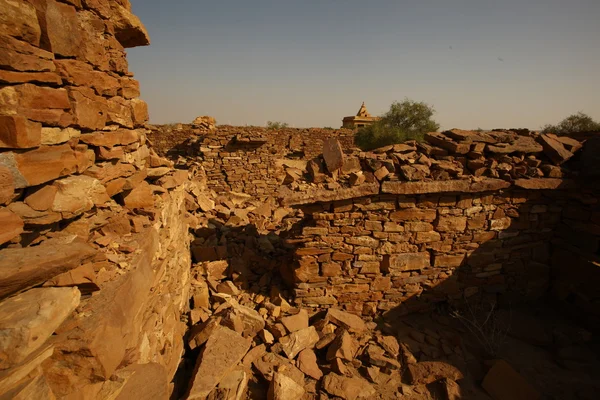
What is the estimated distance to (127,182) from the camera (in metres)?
2.79

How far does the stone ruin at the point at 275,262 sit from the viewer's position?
5.24 ft

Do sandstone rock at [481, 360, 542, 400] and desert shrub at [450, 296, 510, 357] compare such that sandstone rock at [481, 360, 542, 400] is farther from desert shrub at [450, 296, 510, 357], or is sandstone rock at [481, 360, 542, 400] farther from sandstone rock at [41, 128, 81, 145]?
sandstone rock at [41, 128, 81, 145]

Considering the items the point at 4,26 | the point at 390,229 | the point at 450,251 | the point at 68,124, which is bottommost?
the point at 450,251

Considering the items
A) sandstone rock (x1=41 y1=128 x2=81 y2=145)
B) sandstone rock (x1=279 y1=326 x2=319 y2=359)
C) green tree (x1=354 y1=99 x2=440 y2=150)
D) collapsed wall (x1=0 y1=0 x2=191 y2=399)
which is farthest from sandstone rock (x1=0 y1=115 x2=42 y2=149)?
green tree (x1=354 y1=99 x2=440 y2=150)

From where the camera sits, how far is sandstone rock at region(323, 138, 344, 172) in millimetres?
4414

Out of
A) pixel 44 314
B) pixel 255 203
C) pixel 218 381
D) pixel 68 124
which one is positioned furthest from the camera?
pixel 255 203

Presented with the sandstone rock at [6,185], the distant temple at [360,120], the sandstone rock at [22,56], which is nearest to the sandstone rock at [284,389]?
the sandstone rock at [6,185]

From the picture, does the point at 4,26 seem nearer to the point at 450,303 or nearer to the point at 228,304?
the point at 228,304

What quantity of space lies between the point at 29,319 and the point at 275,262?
13.6 feet

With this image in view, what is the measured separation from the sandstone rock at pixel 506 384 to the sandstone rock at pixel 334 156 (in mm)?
3283

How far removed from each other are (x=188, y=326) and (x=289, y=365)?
1.48 meters

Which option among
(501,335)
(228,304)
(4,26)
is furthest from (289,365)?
(4,26)

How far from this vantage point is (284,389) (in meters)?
3.17

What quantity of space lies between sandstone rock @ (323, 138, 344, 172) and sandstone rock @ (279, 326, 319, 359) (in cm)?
237
